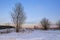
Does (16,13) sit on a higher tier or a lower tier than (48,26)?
higher

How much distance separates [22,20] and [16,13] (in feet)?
10.1

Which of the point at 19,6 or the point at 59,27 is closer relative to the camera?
the point at 19,6

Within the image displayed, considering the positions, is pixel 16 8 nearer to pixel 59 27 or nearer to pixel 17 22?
pixel 17 22

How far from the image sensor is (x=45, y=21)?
303 feet

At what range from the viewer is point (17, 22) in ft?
150

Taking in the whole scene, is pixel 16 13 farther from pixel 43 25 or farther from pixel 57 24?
pixel 57 24

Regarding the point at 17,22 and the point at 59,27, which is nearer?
the point at 17,22

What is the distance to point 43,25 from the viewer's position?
301ft

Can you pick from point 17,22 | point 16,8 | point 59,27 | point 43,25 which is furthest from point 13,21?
point 59,27

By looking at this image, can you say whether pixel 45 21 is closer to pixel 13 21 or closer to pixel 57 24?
pixel 57 24

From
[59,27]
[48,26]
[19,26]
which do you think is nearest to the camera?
[19,26]

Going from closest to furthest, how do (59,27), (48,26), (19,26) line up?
(19,26) < (48,26) < (59,27)

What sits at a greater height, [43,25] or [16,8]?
[16,8]

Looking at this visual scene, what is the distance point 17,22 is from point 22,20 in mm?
1884
